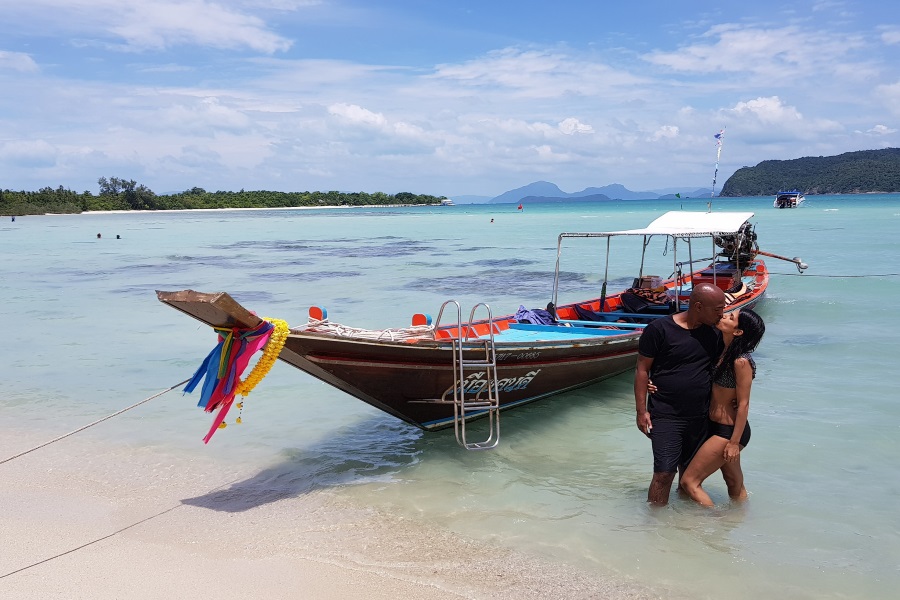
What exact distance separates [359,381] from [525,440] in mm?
2024

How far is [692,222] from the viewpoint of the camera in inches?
408

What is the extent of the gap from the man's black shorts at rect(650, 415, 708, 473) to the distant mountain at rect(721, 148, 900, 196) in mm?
138577

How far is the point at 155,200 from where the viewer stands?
9456 centimetres

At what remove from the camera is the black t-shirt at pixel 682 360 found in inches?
182

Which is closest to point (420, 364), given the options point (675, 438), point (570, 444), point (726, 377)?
point (570, 444)

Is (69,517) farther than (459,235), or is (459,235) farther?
(459,235)

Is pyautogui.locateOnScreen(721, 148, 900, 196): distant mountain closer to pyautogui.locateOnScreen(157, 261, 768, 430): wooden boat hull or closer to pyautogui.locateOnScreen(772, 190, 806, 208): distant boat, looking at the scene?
pyautogui.locateOnScreen(772, 190, 806, 208): distant boat

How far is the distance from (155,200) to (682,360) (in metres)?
99.4

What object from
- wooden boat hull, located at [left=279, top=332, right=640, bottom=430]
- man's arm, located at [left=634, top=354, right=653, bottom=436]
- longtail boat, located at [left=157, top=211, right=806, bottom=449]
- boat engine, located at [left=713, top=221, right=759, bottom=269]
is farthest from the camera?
boat engine, located at [left=713, top=221, right=759, bottom=269]

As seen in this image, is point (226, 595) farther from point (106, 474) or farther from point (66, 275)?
point (66, 275)

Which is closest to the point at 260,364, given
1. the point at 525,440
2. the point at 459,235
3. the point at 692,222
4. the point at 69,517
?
the point at 69,517

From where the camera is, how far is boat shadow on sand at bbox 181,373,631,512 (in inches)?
230

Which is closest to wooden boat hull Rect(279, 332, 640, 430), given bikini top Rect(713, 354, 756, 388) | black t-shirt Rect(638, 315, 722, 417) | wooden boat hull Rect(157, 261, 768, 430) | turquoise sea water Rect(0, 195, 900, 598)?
wooden boat hull Rect(157, 261, 768, 430)

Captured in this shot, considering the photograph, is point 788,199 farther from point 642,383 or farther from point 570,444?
point 642,383
